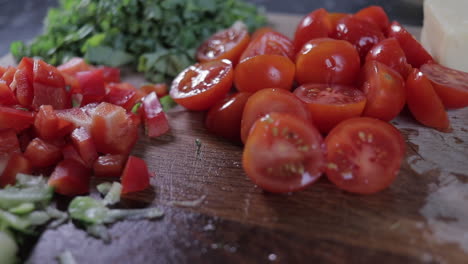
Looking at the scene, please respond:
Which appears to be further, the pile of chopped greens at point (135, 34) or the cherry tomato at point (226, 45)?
the pile of chopped greens at point (135, 34)

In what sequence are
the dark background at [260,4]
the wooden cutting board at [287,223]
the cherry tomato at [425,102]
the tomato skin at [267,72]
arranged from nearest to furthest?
the wooden cutting board at [287,223], the cherry tomato at [425,102], the tomato skin at [267,72], the dark background at [260,4]

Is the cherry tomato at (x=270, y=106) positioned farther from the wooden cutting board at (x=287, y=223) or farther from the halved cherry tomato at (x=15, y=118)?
the halved cherry tomato at (x=15, y=118)

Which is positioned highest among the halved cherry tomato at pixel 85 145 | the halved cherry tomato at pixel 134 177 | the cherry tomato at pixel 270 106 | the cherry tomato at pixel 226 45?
the cherry tomato at pixel 226 45

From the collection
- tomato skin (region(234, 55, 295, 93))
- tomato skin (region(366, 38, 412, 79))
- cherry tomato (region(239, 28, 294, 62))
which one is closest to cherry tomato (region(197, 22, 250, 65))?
cherry tomato (region(239, 28, 294, 62))

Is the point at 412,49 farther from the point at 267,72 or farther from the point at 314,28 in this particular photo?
the point at 267,72

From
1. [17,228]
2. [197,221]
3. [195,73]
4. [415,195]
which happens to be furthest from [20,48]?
[415,195]

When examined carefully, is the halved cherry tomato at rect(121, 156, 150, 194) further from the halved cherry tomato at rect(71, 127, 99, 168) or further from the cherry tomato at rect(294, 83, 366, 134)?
the cherry tomato at rect(294, 83, 366, 134)

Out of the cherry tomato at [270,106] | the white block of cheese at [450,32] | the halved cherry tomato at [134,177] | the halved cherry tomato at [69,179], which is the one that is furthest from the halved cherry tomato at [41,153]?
the white block of cheese at [450,32]
